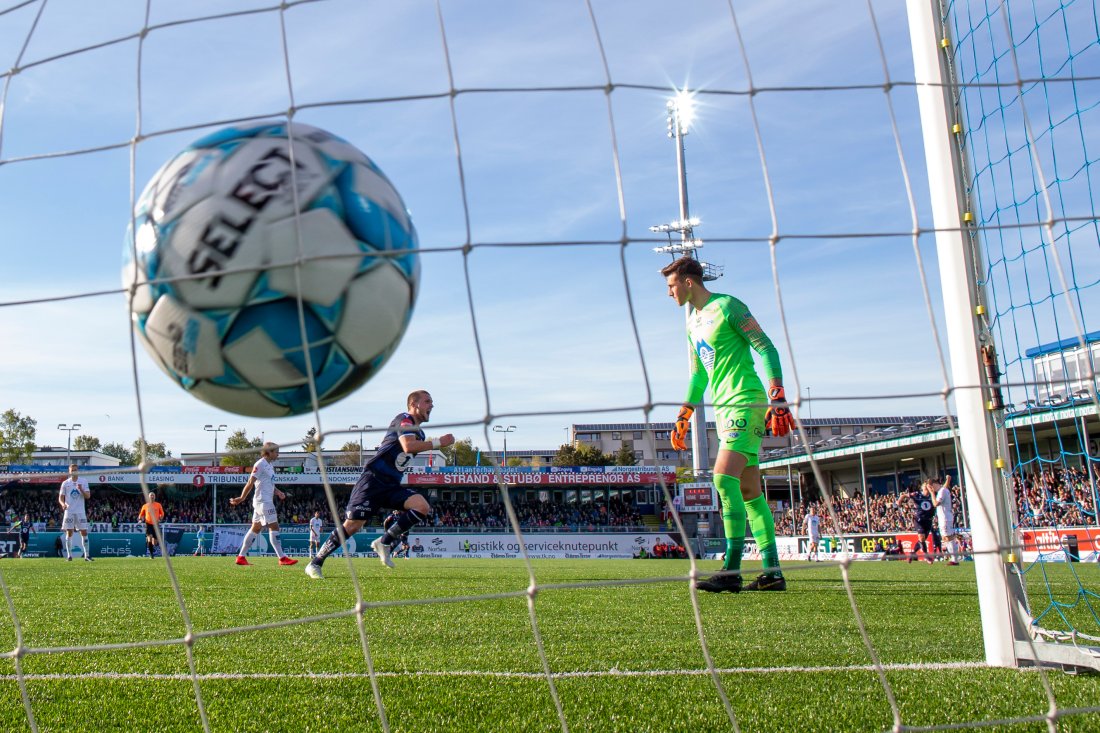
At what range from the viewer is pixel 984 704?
2.54 m

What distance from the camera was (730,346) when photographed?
555 cm

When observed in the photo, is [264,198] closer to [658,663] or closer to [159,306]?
[159,306]

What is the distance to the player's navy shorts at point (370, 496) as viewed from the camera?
8.02m

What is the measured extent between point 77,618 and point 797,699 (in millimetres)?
4296

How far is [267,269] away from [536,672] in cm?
169

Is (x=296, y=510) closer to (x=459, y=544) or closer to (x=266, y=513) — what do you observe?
(x=459, y=544)

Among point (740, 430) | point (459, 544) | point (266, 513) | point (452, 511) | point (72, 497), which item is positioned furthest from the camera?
point (452, 511)

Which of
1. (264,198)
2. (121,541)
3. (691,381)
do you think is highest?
(264,198)

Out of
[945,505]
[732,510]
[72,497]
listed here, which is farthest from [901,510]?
[732,510]

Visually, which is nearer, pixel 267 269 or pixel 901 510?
pixel 267 269

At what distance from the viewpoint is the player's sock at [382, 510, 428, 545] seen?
862 centimetres

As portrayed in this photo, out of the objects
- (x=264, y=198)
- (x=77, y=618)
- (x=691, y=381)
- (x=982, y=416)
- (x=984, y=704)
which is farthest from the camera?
(x=691, y=381)

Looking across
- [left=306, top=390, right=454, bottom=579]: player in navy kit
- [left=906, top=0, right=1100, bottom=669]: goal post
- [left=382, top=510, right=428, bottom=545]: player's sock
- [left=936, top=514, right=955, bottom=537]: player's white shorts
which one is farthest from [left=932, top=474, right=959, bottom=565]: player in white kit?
[left=906, top=0, right=1100, bottom=669]: goal post

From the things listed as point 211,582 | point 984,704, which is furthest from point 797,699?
point 211,582
